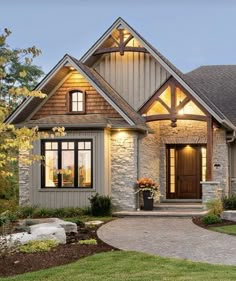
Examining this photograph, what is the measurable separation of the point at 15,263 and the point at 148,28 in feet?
219

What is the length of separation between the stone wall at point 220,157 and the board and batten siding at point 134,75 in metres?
3.20

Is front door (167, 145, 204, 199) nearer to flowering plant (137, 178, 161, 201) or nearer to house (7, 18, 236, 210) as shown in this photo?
house (7, 18, 236, 210)

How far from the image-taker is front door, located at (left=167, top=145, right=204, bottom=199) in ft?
72.5

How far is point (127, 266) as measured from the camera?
9.24m

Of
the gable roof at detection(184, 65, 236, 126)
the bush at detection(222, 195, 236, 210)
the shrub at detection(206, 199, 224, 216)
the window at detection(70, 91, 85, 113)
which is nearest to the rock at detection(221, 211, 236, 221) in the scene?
the shrub at detection(206, 199, 224, 216)

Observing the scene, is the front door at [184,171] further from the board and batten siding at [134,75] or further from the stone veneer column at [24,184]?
the stone veneer column at [24,184]

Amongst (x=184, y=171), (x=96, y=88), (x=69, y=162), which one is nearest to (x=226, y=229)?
(x=69, y=162)

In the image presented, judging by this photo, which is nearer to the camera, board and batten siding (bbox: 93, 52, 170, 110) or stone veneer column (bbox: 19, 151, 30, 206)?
stone veneer column (bbox: 19, 151, 30, 206)

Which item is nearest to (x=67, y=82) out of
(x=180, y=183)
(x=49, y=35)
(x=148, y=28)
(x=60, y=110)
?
(x=60, y=110)

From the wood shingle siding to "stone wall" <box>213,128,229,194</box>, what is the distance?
14.6 ft

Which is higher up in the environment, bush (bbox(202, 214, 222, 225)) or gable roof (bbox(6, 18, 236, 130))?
gable roof (bbox(6, 18, 236, 130))

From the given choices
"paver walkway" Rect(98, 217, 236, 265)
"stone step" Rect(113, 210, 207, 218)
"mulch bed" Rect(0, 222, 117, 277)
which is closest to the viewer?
"mulch bed" Rect(0, 222, 117, 277)

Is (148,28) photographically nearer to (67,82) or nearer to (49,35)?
(49,35)

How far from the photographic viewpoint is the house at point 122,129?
18.8 metres
